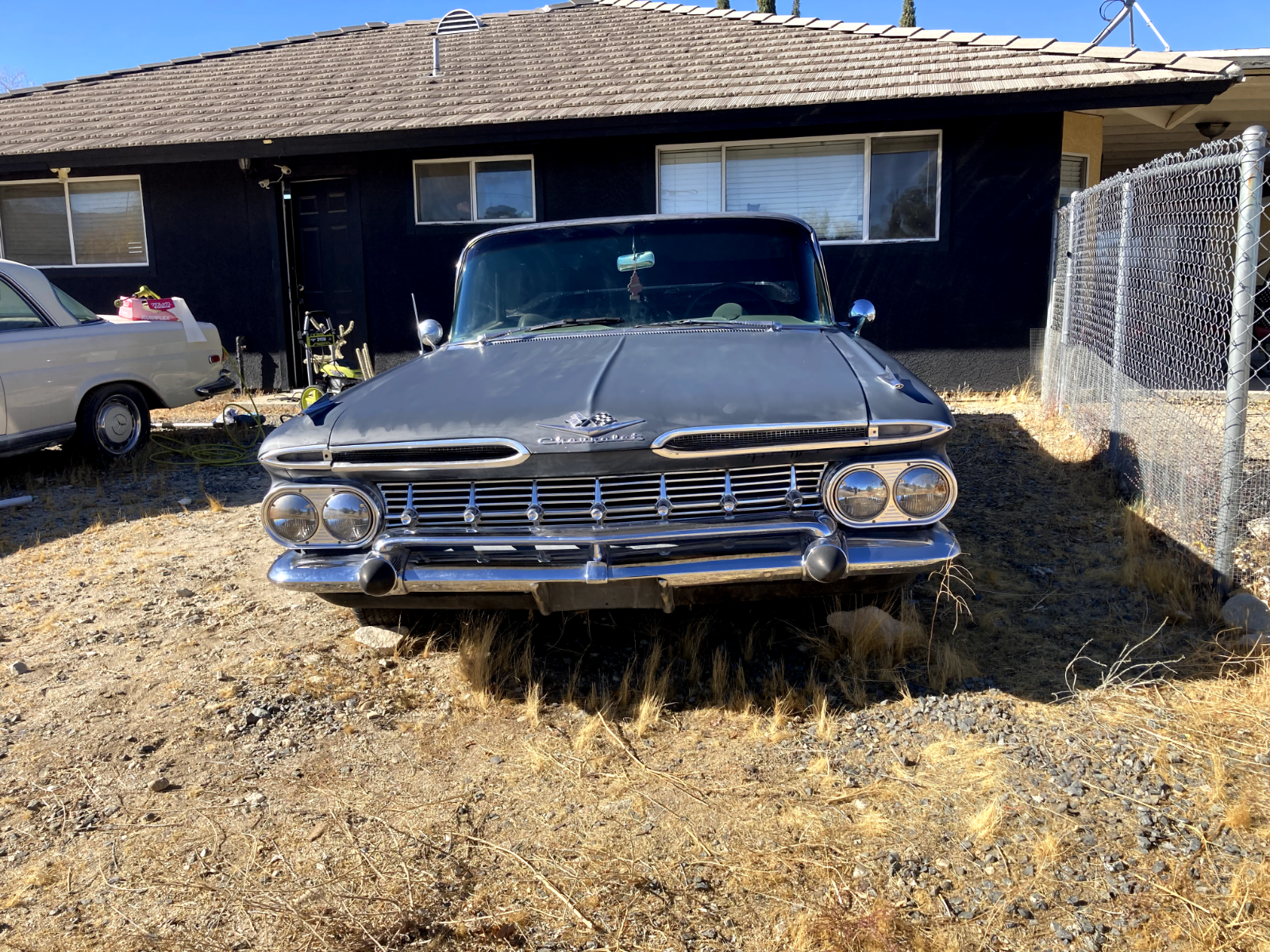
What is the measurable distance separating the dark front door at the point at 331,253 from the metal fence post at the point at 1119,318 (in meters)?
7.73

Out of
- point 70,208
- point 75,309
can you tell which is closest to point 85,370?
point 75,309

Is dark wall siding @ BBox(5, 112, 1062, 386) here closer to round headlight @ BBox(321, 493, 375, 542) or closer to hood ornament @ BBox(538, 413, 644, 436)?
hood ornament @ BBox(538, 413, 644, 436)

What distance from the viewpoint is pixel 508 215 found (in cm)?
1016

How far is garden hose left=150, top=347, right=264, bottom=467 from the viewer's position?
23.5ft

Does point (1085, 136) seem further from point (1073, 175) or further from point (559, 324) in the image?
point (559, 324)

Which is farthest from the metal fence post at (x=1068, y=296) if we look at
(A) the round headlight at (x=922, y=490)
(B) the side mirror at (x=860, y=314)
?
(A) the round headlight at (x=922, y=490)

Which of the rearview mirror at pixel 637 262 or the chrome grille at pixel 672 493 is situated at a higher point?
the rearview mirror at pixel 637 262

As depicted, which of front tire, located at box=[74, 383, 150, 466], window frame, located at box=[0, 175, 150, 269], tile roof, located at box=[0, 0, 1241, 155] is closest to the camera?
front tire, located at box=[74, 383, 150, 466]

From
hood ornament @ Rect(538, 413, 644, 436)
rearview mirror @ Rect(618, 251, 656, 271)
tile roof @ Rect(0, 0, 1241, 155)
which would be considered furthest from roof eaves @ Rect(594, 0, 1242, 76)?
hood ornament @ Rect(538, 413, 644, 436)

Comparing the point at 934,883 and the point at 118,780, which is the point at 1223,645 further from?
the point at 118,780

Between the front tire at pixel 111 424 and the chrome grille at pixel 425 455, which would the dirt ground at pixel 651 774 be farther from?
the front tire at pixel 111 424

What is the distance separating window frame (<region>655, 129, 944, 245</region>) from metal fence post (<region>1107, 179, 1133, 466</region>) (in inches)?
143

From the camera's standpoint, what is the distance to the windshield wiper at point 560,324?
405 cm

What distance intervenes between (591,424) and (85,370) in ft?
17.8
